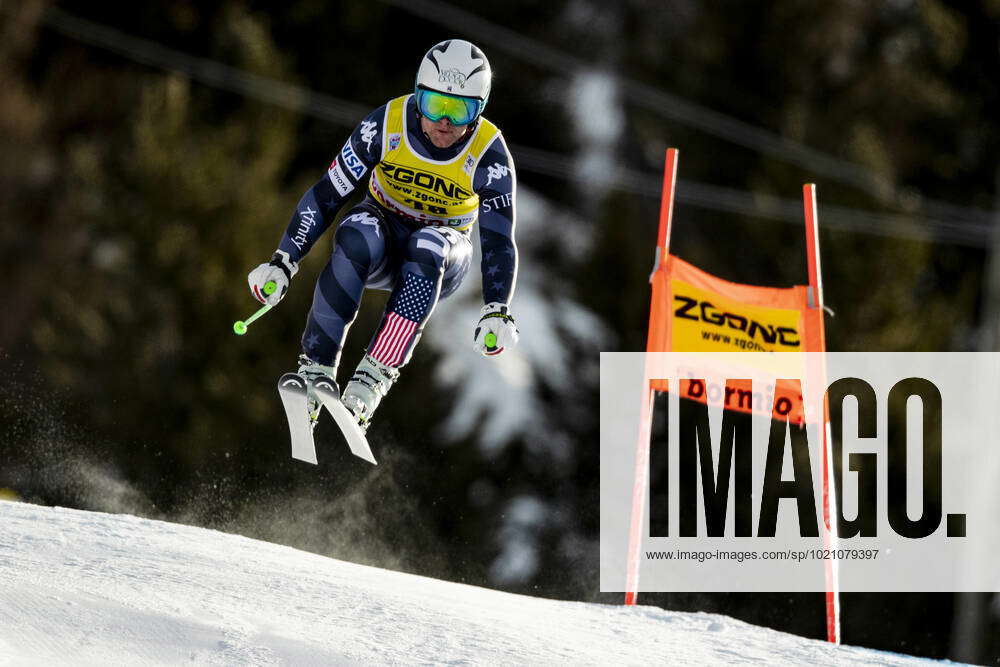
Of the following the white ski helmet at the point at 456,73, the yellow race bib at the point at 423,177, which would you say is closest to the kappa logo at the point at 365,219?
the yellow race bib at the point at 423,177

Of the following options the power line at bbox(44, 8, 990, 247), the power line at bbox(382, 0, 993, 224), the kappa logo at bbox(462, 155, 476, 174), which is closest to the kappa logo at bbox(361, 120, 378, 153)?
the kappa logo at bbox(462, 155, 476, 174)

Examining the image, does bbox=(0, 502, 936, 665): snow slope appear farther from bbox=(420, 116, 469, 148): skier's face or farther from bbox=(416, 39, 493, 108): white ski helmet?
bbox=(416, 39, 493, 108): white ski helmet

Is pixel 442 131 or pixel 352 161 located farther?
pixel 352 161

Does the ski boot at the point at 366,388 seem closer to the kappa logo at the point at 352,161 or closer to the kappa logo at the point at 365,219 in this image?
the kappa logo at the point at 365,219

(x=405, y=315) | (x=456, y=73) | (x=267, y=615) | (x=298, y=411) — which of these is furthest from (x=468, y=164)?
(x=267, y=615)

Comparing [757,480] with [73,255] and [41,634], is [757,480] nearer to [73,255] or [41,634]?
[41,634]

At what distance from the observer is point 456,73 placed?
711 cm

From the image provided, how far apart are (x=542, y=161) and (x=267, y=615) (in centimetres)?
2655

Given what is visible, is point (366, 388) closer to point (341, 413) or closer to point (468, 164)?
point (341, 413)

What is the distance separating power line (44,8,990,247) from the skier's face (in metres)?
18.2

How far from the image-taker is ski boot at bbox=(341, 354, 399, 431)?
7414mm

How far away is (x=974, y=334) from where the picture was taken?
2538cm

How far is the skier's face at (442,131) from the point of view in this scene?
23.6ft

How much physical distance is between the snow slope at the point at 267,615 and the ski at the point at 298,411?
2.04ft
